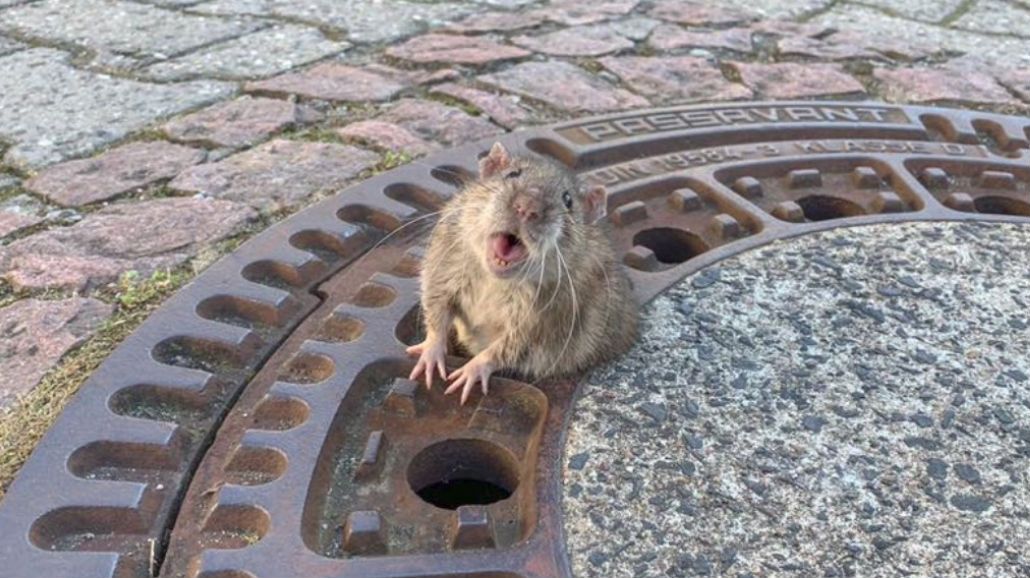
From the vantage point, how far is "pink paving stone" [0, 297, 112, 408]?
187 centimetres

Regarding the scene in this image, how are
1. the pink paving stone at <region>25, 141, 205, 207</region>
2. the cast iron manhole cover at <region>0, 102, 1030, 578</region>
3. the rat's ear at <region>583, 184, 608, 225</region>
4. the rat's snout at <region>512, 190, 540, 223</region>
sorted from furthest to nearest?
the pink paving stone at <region>25, 141, 205, 207</region> < the rat's ear at <region>583, 184, 608, 225</region> < the rat's snout at <region>512, 190, 540, 223</region> < the cast iron manhole cover at <region>0, 102, 1030, 578</region>

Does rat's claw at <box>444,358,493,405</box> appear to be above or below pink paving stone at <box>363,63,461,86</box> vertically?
below

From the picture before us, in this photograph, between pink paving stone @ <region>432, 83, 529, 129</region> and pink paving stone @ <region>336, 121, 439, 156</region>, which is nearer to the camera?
pink paving stone @ <region>336, 121, 439, 156</region>

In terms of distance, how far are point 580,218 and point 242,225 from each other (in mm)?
803

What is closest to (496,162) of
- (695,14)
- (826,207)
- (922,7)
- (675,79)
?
(826,207)

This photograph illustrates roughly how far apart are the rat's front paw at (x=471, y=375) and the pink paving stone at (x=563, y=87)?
123cm

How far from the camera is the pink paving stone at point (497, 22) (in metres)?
3.56

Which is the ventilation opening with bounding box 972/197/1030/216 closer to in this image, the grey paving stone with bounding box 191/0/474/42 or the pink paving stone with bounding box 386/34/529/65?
the pink paving stone with bounding box 386/34/529/65

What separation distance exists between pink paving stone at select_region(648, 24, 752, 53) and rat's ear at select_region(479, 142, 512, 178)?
5.21 feet

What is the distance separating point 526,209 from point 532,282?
19cm

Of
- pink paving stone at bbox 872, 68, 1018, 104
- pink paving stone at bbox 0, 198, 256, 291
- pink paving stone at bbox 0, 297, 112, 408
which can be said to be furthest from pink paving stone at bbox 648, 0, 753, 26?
pink paving stone at bbox 0, 297, 112, 408

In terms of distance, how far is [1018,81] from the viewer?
3.37 m

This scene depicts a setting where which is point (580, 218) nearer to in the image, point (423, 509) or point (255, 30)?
point (423, 509)

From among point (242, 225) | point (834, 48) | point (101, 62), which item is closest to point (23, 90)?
point (101, 62)
